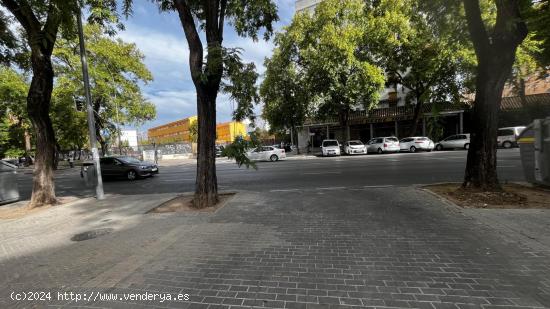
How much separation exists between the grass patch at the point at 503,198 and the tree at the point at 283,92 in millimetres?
20913

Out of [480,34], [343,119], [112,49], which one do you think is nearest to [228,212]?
[480,34]

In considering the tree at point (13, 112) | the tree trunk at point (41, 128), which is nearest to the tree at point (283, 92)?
the tree trunk at point (41, 128)

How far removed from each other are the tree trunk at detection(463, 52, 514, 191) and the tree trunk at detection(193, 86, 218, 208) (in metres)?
7.18

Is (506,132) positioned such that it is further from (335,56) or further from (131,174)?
(131,174)

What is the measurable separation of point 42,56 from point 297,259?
10.7 metres

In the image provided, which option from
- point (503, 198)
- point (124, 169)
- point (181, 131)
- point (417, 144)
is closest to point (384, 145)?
point (417, 144)

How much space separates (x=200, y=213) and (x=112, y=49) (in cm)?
2632

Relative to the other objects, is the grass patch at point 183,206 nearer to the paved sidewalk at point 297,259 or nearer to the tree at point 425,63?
the paved sidewalk at point 297,259

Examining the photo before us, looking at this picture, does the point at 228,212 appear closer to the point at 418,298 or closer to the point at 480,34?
the point at 418,298

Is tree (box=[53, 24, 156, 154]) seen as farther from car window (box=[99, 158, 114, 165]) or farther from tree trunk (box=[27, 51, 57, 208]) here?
tree trunk (box=[27, 51, 57, 208])

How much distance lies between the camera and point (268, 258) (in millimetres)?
4074

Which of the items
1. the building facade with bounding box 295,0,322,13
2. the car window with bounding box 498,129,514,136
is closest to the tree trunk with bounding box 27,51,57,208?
the car window with bounding box 498,129,514,136

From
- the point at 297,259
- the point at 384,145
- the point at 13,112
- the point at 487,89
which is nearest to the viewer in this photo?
the point at 297,259

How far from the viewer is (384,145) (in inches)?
1022
